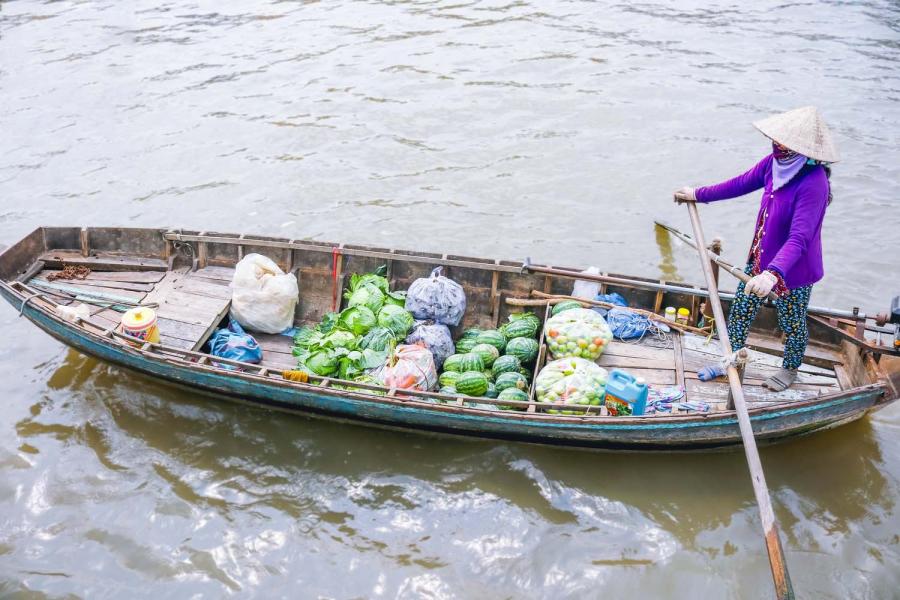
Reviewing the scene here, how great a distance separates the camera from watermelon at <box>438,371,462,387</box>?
6699 millimetres

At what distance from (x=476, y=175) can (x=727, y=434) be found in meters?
6.78

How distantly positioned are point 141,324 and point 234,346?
86 cm

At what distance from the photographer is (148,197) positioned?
448 inches

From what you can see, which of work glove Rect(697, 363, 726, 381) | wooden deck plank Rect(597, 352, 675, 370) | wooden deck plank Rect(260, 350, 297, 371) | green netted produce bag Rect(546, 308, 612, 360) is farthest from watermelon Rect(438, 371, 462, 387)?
work glove Rect(697, 363, 726, 381)

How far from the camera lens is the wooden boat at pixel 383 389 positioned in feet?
19.5

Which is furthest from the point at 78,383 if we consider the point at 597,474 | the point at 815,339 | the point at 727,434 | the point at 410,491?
Result: the point at 815,339

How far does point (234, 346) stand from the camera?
714 cm

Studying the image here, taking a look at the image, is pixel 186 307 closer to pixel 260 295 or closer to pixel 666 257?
pixel 260 295

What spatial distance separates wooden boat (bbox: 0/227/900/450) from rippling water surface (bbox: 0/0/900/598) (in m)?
0.53

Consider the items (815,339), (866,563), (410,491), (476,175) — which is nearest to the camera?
(866,563)

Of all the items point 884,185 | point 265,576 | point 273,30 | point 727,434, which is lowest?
point 265,576

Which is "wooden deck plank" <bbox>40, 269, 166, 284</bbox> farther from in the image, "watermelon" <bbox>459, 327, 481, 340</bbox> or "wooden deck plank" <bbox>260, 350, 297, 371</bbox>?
"watermelon" <bbox>459, 327, 481, 340</bbox>

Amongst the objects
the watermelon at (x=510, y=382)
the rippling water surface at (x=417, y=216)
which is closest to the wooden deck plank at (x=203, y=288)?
the rippling water surface at (x=417, y=216)

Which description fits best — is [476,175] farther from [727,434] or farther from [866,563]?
[866,563]
